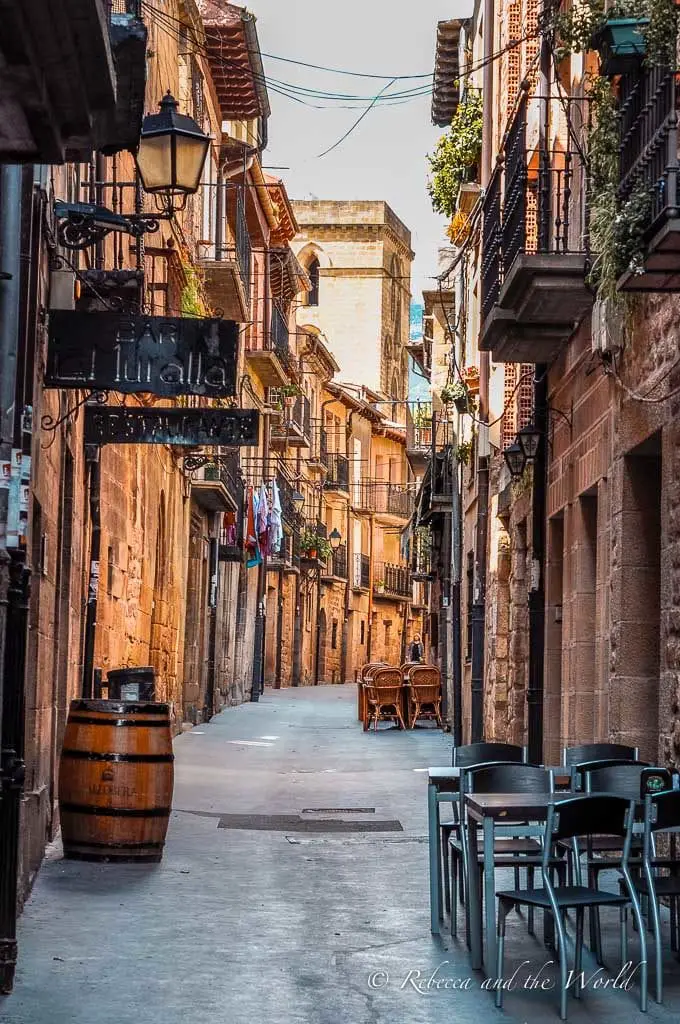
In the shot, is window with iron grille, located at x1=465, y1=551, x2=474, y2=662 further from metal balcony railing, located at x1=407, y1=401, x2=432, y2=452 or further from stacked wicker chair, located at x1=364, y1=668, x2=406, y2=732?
metal balcony railing, located at x1=407, y1=401, x2=432, y2=452

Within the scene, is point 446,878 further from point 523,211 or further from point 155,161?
point 523,211

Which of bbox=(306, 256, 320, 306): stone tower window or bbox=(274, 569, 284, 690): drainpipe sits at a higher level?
bbox=(306, 256, 320, 306): stone tower window

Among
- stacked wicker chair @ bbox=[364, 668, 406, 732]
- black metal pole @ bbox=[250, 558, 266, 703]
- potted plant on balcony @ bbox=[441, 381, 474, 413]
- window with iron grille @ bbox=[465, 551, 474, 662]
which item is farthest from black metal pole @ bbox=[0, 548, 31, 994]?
black metal pole @ bbox=[250, 558, 266, 703]

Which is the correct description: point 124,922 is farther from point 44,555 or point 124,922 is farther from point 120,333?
point 120,333

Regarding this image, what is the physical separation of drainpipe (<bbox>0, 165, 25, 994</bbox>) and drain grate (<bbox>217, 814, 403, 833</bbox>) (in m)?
5.99

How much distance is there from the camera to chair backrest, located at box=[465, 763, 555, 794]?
8.32 m

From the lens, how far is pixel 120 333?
1044cm

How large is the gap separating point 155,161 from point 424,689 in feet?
60.8

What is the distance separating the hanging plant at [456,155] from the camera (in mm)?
25078

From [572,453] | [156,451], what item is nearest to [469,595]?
[156,451]

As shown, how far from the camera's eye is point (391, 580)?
252ft

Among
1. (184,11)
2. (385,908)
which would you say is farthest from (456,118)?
(385,908)

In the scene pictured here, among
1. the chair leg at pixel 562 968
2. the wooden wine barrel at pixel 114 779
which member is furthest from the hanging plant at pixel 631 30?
the wooden wine barrel at pixel 114 779

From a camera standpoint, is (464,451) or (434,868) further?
(464,451)
